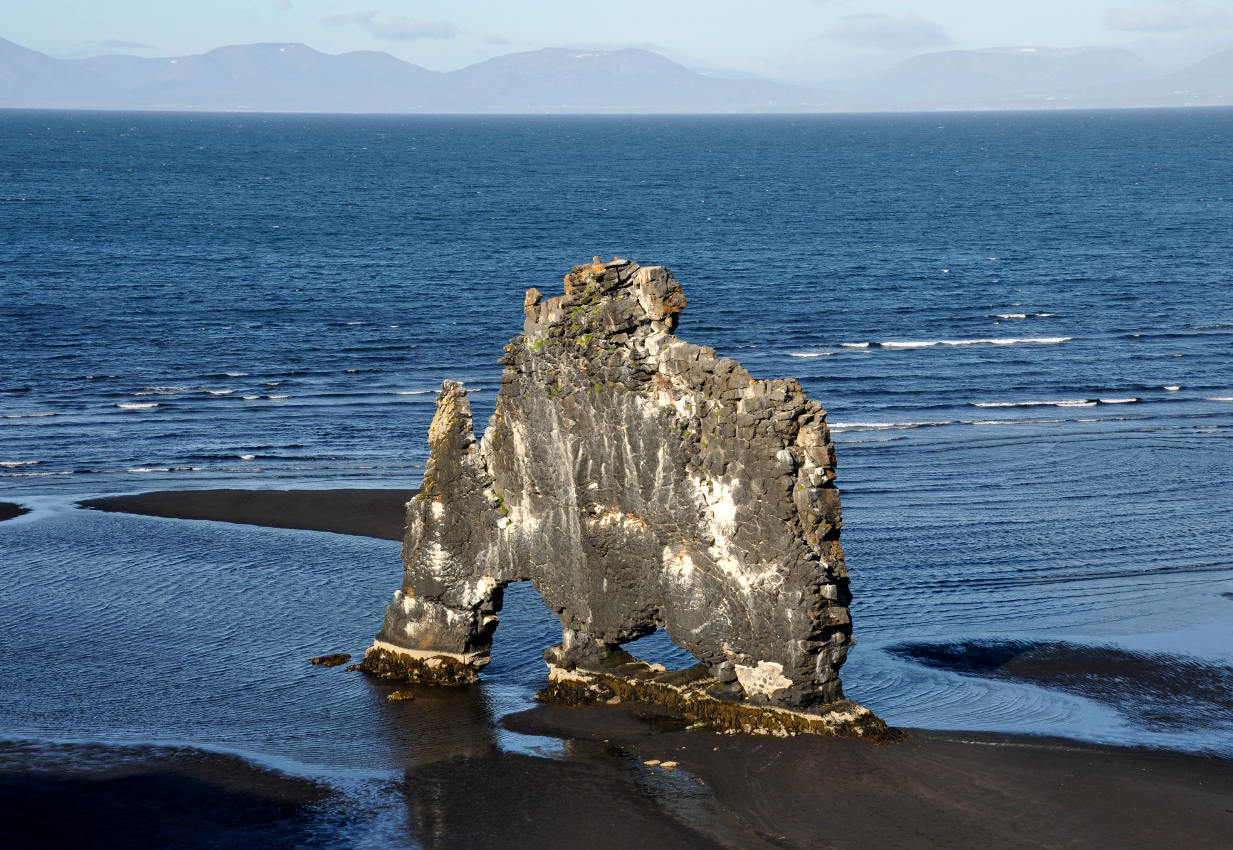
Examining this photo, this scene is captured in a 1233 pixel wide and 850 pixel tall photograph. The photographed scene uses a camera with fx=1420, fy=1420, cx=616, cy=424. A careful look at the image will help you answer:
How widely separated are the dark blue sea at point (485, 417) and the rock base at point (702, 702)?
→ 1.24m

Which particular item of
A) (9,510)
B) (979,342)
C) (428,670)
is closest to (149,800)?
(428,670)

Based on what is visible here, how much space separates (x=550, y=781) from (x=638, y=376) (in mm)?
6593

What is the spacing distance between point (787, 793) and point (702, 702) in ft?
10.2

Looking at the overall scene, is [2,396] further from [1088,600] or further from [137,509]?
[1088,600]

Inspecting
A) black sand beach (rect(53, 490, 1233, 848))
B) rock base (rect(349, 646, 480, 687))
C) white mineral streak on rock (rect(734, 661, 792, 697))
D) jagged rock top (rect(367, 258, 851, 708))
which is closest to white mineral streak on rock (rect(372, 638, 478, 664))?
rock base (rect(349, 646, 480, 687))

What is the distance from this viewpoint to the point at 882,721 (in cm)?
2347

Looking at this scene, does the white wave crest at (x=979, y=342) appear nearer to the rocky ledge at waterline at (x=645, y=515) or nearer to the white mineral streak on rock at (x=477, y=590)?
the white mineral streak on rock at (x=477, y=590)

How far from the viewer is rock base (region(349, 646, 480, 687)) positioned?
26719mm

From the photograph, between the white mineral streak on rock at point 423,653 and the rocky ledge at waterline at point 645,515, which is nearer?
the rocky ledge at waterline at point 645,515

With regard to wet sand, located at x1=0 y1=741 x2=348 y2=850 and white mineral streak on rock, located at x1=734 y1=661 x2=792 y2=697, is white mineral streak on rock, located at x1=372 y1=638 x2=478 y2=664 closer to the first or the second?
wet sand, located at x1=0 y1=741 x2=348 y2=850

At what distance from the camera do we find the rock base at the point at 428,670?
26719 mm

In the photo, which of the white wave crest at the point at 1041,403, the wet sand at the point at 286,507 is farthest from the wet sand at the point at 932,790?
the white wave crest at the point at 1041,403

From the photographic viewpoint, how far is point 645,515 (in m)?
23.8

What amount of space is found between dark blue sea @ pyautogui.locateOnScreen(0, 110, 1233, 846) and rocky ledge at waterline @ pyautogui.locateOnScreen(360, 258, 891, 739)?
2329 millimetres
